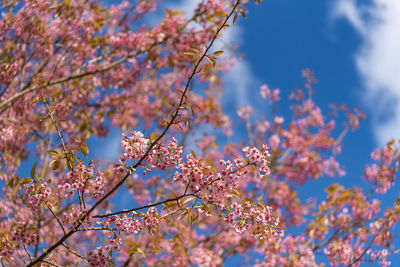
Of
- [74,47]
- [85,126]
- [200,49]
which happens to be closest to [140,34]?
[74,47]

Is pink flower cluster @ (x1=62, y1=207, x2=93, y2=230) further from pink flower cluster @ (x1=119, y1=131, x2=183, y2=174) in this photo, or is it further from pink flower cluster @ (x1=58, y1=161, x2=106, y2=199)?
pink flower cluster @ (x1=119, y1=131, x2=183, y2=174)

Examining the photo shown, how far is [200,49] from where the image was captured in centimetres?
203

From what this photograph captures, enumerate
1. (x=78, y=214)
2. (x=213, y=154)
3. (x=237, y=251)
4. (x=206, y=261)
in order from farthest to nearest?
(x=213, y=154) → (x=237, y=251) → (x=206, y=261) → (x=78, y=214)

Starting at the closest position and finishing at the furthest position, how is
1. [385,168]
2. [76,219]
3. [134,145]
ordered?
1. [76,219]
2. [134,145]
3. [385,168]

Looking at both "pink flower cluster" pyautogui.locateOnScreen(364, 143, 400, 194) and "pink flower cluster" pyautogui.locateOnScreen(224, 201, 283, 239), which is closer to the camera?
"pink flower cluster" pyautogui.locateOnScreen(224, 201, 283, 239)

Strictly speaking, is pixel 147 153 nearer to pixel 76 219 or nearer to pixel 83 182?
pixel 83 182

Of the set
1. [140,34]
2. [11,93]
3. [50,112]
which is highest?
[140,34]

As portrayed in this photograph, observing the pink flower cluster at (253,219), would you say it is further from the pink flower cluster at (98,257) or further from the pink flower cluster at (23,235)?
the pink flower cluster at (23,235)

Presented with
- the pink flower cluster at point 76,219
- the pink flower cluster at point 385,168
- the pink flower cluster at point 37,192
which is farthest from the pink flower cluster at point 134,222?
the pink flower cluster at point 385,168

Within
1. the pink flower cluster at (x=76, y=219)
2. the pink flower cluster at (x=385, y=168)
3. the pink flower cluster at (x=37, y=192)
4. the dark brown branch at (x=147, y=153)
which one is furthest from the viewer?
the pink flower cluster at (x=385, y=168)

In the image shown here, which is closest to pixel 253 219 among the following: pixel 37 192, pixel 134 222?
pixel 134 222

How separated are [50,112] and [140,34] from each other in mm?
4233

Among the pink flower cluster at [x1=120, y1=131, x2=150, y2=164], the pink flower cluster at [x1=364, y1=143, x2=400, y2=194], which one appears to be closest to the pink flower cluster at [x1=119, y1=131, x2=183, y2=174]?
the pink flower cluster at [x1=120, y1=131, x2=150, y2=164]

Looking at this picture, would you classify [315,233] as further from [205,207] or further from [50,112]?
[50,112]
